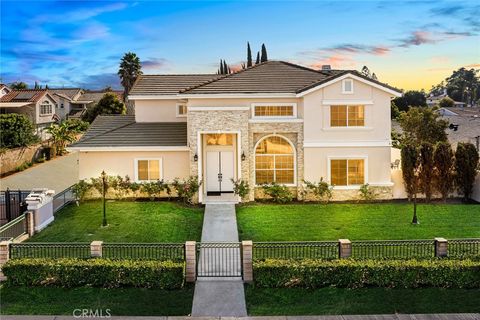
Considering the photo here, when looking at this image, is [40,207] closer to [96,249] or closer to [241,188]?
[96,249]

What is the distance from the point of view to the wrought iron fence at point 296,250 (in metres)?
14.8

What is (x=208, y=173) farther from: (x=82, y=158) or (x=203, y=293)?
(x=203, y=293)

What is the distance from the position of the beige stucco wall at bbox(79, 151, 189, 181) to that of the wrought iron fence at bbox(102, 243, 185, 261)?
9.33 meters

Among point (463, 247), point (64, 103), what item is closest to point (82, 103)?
point (64, 103)

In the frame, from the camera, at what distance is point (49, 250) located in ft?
51.8

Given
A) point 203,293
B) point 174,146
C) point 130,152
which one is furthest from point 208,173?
point 203,293

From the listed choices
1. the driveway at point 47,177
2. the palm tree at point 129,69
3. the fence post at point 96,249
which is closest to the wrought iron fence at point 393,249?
the fence post at point 96,249

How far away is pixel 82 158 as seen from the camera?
2489cm

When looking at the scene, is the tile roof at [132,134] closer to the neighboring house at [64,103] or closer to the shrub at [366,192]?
the shrub at [366,192]

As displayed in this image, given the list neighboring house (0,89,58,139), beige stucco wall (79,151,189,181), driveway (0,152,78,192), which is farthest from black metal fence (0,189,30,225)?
neighboring house (0,89,58,139)

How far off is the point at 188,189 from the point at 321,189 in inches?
253

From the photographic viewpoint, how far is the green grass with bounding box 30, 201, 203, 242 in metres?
18.3

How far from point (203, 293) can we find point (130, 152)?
42.0ft

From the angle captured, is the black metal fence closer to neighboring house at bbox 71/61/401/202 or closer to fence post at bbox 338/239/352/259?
neighboring house at bbox 71/61/401/202
